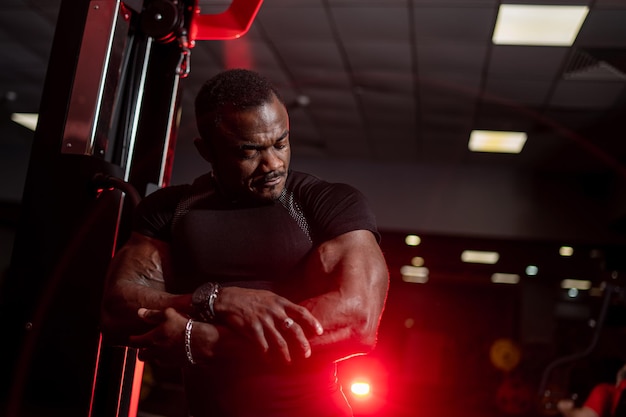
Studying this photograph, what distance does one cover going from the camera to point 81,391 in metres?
1.63

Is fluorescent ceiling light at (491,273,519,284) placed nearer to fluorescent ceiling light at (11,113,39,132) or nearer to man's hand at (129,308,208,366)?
fluorescent ceiling light at (11,113,39,132)

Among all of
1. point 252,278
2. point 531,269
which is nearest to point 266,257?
point 252,278

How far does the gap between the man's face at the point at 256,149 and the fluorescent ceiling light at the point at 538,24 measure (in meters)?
3.32

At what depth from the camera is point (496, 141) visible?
267 inches

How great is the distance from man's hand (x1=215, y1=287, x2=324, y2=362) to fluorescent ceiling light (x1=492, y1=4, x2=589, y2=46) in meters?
3.56

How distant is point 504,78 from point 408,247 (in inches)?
139

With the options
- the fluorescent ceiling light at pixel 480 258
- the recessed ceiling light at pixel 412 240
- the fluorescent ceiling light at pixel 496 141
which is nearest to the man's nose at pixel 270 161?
the fluorescent ceiling light at pixel 496 141

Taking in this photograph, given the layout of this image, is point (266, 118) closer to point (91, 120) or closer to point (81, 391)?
point (91, 120)

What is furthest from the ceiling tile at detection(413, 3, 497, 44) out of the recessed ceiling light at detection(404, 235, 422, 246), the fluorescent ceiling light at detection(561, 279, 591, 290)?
the fluorescent ceiling light at detection(561, 279, 591, 290)

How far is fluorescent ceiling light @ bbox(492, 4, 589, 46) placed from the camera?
159 inches

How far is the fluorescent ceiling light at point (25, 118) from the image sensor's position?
23.8ft

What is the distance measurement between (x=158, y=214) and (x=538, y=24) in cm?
373

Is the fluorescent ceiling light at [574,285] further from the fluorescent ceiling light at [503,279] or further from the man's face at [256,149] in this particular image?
the man's face at [256,149]

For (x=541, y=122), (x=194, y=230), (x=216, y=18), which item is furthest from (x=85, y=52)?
(x=541, y=122)
